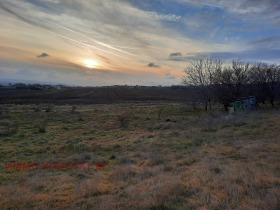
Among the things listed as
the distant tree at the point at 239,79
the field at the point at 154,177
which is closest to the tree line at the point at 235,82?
the distant tree at the point at 239,79

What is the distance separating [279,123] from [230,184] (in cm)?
1318

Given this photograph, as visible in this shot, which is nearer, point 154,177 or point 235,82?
point 154,177

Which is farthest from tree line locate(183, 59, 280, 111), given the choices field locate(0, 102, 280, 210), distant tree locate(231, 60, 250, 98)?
field locate(0, 102, 280, 210)

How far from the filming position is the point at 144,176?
8.30 metres

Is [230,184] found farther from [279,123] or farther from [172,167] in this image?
[279,123]

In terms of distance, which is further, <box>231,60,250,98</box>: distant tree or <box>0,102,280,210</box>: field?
<box>231,60,250,98</box>: distant tree

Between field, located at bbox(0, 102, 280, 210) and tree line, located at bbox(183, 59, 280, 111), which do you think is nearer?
field, located at bbox(0, 102, 280, 210)

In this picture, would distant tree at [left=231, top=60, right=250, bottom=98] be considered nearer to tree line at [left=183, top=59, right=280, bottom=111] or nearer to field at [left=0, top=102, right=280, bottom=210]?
tree line at [left=183, top=59, right=280, bottom=111]

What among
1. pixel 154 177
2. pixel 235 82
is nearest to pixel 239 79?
pixel 235 82

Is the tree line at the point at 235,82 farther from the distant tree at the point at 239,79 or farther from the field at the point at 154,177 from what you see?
the field at the point at 154,177

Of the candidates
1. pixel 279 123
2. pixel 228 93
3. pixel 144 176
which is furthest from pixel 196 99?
pixel 144 176

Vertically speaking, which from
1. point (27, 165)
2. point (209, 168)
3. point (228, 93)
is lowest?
point (27, 165)

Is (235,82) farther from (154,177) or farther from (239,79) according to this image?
(154,177)

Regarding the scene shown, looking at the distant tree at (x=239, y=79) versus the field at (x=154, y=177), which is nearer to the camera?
the field at (x=154, y=177)
